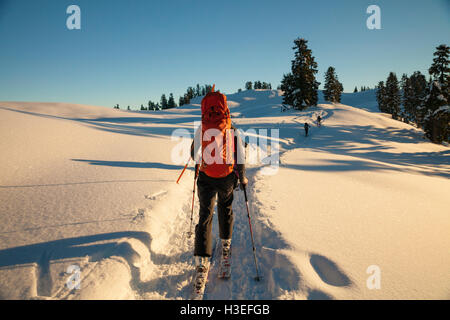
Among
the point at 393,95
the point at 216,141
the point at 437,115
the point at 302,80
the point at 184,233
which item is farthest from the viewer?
the point at 393,95

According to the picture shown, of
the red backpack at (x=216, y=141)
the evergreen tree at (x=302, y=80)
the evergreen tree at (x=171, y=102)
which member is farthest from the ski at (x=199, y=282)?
the evergreen tree at (x=171, y=102)

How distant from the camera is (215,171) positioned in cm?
279

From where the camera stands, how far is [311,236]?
3.38 metres

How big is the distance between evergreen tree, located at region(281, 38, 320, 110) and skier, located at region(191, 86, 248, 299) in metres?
37.7

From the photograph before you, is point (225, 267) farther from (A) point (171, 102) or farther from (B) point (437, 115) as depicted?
(A) point (171, 102)

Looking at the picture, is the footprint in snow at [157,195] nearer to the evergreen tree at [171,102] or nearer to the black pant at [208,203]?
the black pant at [208,203]

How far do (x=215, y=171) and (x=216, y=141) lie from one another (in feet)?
1.46

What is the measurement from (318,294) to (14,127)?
446 inches

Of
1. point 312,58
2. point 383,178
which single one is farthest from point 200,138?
point 312,58

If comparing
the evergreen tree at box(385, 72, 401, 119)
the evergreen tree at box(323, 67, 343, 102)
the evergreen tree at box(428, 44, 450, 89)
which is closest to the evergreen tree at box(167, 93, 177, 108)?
the evergreen tree at box(323, 67, 343, 102)

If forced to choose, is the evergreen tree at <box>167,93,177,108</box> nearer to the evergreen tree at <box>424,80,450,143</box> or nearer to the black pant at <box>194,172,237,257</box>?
the evergreen tree at <box>424,80,450,143</box>

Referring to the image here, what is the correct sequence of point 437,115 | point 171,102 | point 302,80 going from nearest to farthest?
point 437,115 → point 302,80 → point 171,102

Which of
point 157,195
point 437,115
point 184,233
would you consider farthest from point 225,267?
point 437,115
